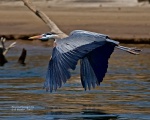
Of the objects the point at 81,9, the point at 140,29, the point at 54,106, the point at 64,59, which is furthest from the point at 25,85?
the point at 81,9

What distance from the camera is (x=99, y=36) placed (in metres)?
9.09

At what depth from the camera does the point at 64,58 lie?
8.50m

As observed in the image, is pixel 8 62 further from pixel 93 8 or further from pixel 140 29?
pixel 93 8

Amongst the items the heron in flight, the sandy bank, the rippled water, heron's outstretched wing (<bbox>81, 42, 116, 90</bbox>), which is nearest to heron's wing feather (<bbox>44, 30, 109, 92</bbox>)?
the heron in flight

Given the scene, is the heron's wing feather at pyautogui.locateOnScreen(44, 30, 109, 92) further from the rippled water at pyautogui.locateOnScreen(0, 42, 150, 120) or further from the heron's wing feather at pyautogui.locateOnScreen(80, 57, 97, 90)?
the heron's wing feather at pyautogui.locateOnScreen(80, 57, 97, 90)

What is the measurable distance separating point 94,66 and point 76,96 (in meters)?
1.47

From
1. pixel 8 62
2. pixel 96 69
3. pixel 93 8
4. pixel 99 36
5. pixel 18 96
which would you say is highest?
pixel 99 36

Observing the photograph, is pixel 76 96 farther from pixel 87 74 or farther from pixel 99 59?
pixel 99 59

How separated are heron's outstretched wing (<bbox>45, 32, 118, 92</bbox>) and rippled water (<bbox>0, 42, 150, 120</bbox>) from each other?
2.79 ft

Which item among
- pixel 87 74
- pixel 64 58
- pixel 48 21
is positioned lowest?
pixel 87 74

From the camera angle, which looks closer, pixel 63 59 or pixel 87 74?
pixel 63 59

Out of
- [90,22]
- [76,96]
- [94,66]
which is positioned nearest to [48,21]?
[94,66]

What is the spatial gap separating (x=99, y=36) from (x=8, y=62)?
7.93m

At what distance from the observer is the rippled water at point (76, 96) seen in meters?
9.58
